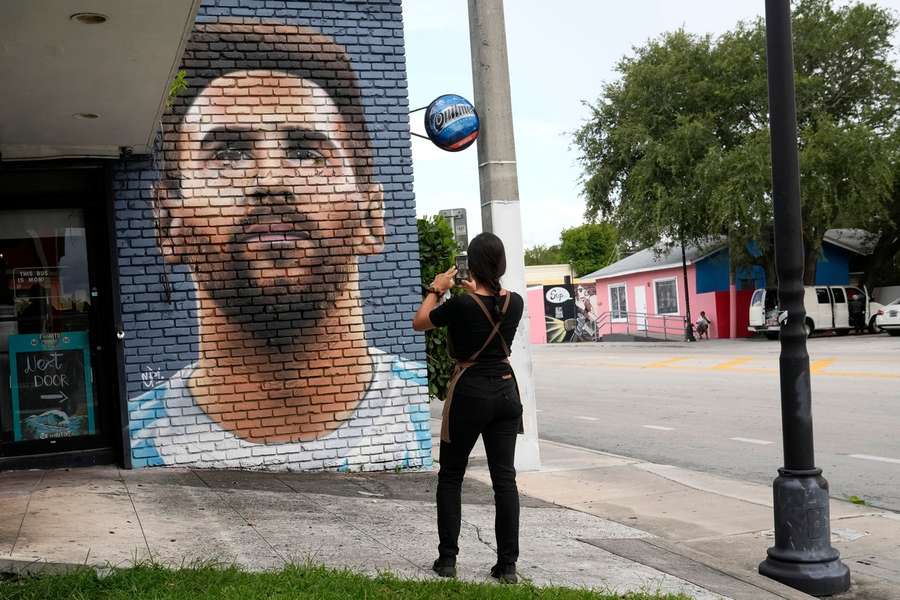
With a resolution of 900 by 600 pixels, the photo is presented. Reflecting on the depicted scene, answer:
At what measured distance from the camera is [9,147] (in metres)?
8.11

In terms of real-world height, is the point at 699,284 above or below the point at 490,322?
above

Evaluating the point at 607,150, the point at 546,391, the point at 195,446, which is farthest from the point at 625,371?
the point at 607,150

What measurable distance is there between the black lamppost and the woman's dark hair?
1.81 metres

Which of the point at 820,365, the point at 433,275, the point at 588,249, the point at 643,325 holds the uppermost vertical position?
the point at 588,249

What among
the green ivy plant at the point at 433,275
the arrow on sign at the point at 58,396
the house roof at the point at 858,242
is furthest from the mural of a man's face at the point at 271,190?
the house roof at the point at 858,242

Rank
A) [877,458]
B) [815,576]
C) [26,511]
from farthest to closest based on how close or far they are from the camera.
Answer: [877,458]
[26,511]
[815,576]

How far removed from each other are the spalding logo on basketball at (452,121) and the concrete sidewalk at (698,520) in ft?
10.7

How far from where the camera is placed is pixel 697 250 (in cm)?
4097

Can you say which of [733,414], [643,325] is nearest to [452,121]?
[733,414]

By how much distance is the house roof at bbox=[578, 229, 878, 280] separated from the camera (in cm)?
4025

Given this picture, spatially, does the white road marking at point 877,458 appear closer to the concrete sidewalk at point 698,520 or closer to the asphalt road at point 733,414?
the asphalt road at point 733,414

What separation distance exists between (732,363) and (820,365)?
306 cm

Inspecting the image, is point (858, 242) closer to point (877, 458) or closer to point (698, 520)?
point (877, 458)

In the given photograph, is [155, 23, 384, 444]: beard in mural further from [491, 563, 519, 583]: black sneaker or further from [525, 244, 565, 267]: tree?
Answer: [525, 244, 565, 267]: tree
